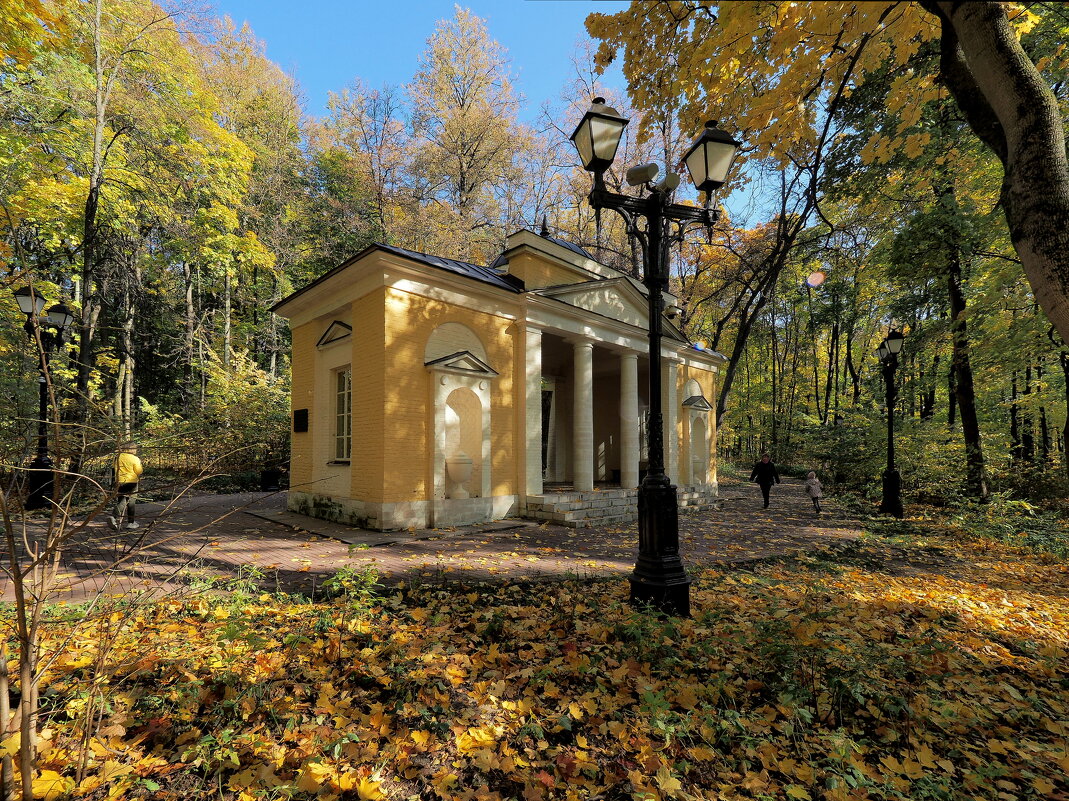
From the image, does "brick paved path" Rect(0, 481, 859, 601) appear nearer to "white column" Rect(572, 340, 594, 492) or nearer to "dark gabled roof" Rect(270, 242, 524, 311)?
"white column" Rect(572, 340, 594, 492)

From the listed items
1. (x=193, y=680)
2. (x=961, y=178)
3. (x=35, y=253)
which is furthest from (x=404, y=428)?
(x=35, y=253)

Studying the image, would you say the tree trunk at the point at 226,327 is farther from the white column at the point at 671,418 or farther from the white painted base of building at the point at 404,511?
the white column at the point at 671,418

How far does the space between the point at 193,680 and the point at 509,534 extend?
20.1 ft

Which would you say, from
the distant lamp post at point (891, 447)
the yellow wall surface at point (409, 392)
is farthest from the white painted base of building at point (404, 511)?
the distant lamp post at point (891, 447)

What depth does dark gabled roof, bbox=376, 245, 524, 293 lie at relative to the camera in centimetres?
853

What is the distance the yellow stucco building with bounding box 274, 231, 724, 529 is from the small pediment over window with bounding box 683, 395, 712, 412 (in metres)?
3.38

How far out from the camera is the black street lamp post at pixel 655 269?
4.57 m

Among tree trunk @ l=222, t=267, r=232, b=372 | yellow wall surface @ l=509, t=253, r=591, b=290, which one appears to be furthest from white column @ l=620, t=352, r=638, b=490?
tree trunk @ l=222, t=267, r=232, b=372

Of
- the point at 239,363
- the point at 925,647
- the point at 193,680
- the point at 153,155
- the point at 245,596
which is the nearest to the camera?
the point at 193,680

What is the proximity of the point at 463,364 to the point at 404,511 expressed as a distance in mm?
3089

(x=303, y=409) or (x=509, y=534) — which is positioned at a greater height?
(x=303, y=409)

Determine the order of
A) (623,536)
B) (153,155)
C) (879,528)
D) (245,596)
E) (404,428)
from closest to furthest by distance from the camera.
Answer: (245,596), (404,428), (623,536), (879,528), (153,155)

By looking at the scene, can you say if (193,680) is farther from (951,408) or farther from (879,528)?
(951,408)

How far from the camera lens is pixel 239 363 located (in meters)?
17.7
